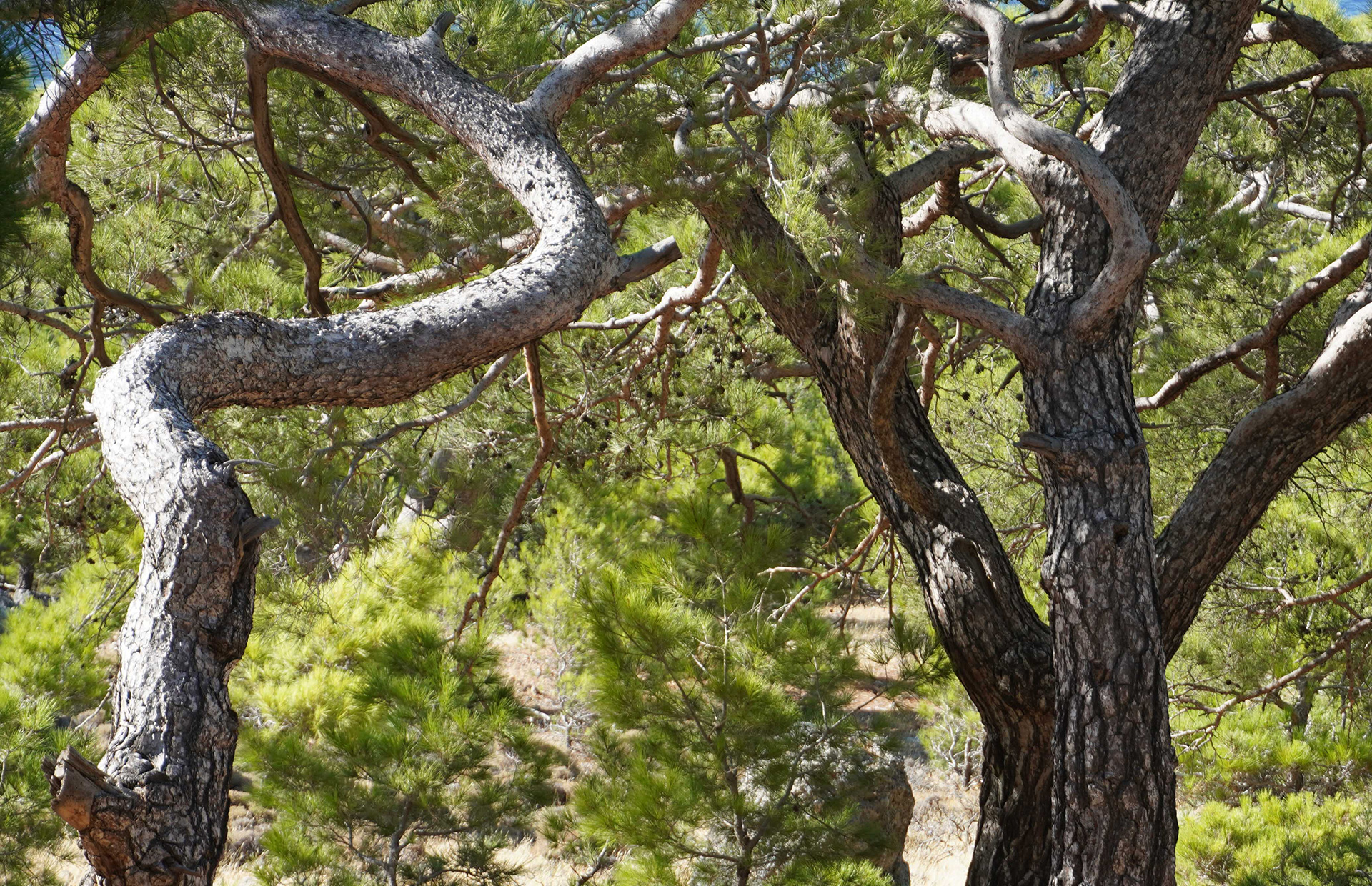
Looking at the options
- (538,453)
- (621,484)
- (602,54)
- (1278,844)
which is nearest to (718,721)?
(538,453)

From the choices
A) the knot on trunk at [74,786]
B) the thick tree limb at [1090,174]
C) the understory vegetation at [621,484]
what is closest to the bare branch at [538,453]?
the understory vegetation at [621,484]

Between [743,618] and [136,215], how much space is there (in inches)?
89.1

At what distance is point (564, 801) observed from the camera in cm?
588

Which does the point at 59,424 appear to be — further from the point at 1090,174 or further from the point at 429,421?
the point at 1090,174

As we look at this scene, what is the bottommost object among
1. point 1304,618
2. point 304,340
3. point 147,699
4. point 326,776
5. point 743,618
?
point 147,699

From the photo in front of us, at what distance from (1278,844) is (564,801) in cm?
342

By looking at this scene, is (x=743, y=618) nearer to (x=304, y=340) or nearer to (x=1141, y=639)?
(x=1141, y=639)

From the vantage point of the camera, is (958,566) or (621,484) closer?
(958,566)

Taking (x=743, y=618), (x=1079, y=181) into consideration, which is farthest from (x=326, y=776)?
(x=1079, y=181)

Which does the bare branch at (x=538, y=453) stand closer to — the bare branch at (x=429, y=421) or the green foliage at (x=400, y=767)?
the bare branch at (x=429, y=421)

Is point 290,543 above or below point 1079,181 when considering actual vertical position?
below

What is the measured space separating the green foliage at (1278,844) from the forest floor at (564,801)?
1.28 meters

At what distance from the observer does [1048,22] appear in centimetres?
256

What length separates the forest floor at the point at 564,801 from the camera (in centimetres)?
573
